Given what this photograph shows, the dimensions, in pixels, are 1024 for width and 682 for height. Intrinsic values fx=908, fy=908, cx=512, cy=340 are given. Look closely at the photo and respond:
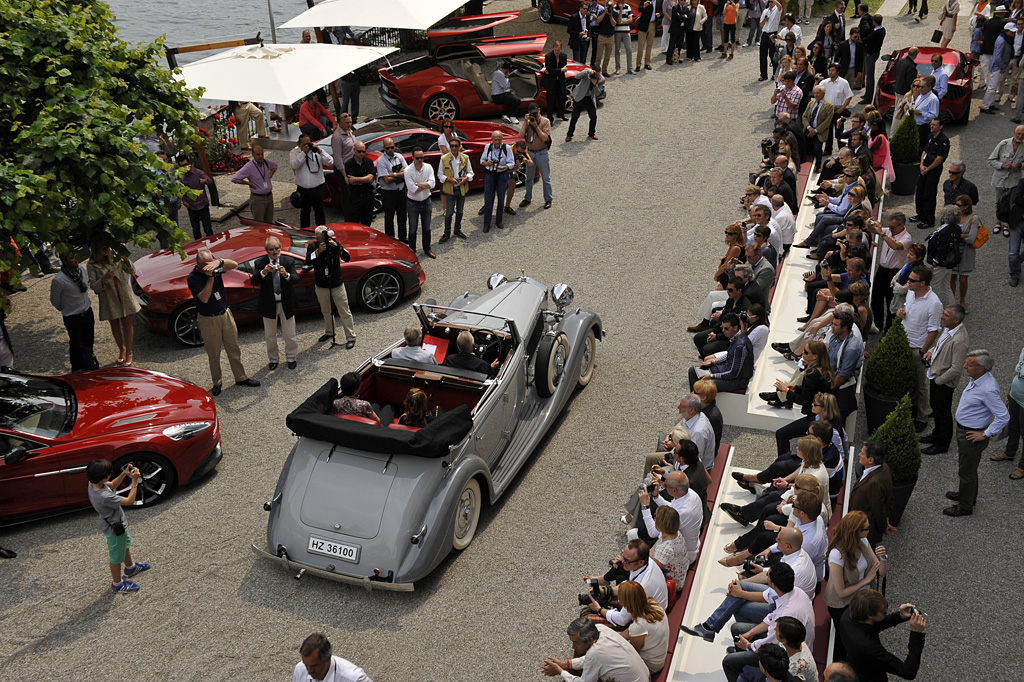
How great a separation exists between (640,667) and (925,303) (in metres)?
5.94

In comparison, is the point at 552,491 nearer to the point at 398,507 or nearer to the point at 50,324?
the point at 398,507

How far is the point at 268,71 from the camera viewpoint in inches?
596

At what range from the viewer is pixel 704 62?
2294 cm

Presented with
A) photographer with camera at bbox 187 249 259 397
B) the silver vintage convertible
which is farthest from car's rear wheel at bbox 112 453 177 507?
photographer with camera at bbox 187 249 259 397

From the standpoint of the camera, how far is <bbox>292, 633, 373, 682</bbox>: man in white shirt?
582 cm

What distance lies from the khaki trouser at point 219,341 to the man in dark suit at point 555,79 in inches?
420

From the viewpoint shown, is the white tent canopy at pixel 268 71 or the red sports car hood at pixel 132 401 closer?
the red sports car hood at pixel 132 401

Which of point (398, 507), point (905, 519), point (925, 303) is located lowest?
point (905, 519)

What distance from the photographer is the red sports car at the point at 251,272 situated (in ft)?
39.4

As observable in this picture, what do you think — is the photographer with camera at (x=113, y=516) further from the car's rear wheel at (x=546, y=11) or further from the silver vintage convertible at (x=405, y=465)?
the car's rear wheel at (x=546, y=11)

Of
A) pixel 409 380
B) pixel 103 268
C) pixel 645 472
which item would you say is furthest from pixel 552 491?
pixel 103 268

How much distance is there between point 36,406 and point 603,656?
6.41m

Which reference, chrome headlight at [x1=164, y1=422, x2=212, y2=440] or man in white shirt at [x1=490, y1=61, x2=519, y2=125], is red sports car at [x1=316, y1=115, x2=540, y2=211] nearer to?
man in white shirt at [x1=490, y1=61, x2=519, y2=125]

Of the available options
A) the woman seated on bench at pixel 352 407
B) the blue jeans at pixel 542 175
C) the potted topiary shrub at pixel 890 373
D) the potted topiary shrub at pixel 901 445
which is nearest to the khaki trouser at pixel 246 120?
the blue jeans at pixel 542 175
